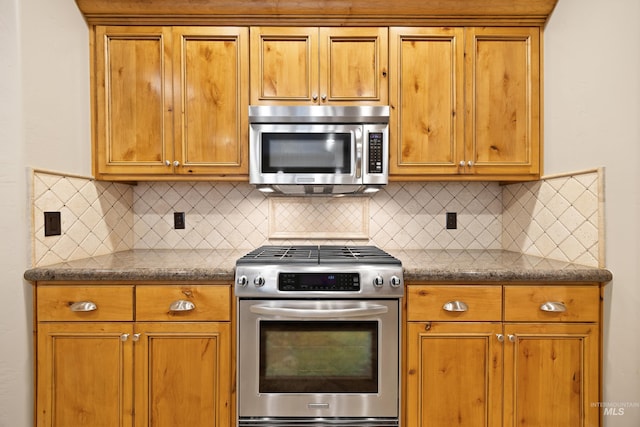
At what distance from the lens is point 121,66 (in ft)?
6.43

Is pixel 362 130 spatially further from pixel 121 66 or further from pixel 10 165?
pixel 10 165

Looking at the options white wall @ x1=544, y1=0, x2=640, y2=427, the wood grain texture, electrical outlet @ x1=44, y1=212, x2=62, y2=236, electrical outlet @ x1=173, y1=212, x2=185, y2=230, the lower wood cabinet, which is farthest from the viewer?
electrical outlet @ x1=173, y1=212, x2=185, y2=230

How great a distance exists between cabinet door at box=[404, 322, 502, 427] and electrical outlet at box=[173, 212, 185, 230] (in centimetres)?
162

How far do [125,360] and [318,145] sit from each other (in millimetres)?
1398

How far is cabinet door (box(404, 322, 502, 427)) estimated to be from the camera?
1.58 m

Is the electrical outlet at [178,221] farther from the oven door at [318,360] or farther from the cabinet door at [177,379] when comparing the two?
the oven door at [318,360]

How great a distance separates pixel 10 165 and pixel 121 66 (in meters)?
0.78

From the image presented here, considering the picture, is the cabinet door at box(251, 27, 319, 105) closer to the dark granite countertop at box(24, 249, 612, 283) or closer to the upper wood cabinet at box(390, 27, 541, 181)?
the upper wood cabinet at box(390, 27, 541, 181)

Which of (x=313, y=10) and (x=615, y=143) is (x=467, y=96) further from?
(x=313, y=10)

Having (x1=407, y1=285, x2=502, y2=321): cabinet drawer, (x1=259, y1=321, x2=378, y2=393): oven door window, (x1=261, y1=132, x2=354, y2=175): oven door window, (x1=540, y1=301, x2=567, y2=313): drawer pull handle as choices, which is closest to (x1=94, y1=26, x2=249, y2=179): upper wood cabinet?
(x1=261, y1=132, x2=354, y2=175): oven door window

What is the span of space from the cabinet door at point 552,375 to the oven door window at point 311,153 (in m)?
1.16

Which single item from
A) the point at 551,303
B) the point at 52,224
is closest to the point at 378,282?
the point at 551,303

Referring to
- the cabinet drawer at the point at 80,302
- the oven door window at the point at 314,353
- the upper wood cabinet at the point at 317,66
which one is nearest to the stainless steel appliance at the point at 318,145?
the upper wood cabinet at the point at 317,66

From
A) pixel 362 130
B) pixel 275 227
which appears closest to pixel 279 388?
pixel 275 227
